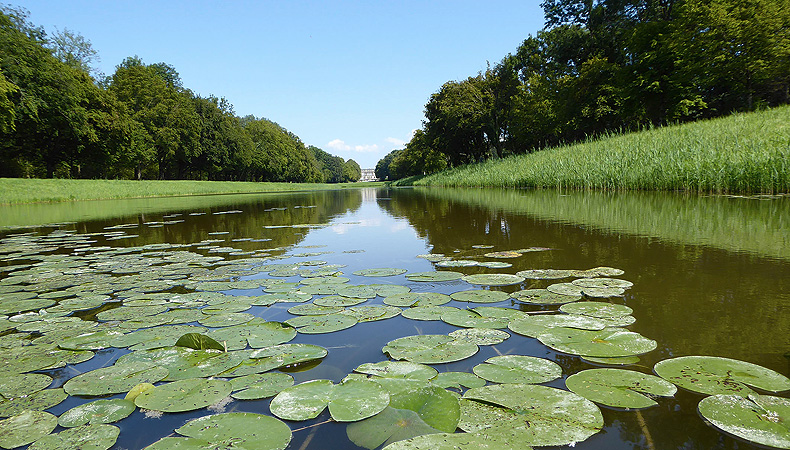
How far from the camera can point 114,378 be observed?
1.29m

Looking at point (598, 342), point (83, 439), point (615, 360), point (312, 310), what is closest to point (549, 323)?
point (598, 342)

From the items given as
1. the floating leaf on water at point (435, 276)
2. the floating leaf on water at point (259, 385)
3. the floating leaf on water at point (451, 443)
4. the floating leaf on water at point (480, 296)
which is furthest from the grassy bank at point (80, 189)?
the floating leaf on water at point (451, 443)

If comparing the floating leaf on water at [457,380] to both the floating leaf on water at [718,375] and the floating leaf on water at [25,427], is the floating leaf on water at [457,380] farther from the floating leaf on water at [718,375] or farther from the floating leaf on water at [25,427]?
the floating leaf on water at [25,427]

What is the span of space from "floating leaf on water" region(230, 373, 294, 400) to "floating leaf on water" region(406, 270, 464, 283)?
1.31 m

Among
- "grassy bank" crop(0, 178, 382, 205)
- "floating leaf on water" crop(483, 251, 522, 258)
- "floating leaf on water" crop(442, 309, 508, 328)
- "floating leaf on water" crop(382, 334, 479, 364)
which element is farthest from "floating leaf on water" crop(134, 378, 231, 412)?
"grassy bank" crop(0, 178, 382, 205)

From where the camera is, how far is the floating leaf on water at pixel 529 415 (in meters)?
0.88

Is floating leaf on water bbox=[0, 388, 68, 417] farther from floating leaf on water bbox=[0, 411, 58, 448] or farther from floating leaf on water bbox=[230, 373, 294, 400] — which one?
floating leaf on water bbox=[230, 373, 294, 400]

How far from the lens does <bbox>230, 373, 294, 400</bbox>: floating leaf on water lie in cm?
115

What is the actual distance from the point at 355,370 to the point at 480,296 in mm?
962

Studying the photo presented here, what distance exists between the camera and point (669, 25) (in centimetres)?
1867

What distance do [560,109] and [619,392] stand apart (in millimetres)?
25468

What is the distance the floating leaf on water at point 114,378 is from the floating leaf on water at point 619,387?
1379mm

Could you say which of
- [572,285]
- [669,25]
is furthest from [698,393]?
[669,25]

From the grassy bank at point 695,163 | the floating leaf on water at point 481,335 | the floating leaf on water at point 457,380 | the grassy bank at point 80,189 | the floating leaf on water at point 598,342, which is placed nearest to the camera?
the floating leaf on water at point 457,380
